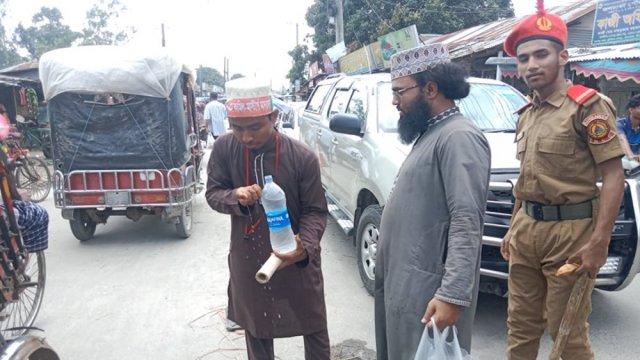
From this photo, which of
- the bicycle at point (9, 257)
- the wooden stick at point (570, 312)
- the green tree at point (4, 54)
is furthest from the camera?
the green tree at point (4, 54)

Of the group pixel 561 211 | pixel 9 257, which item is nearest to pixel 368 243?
pixel 561 211

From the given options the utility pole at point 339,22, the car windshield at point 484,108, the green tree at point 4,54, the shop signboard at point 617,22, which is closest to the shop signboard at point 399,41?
the utility pole at point 339,22

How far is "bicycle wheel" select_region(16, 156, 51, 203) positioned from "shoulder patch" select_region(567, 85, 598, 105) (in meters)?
8.50

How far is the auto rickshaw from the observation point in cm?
534

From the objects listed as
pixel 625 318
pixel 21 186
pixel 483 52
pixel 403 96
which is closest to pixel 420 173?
pixel 403 96

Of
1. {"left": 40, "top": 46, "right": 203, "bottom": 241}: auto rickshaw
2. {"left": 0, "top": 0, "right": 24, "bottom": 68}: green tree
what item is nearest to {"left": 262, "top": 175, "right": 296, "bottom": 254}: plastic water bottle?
{"left": 40, "top": 46, "right": 203, "bottom": 241}: auto rickshaw

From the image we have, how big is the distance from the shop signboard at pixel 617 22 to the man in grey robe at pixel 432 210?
793cm

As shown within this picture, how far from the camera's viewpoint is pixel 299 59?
27578mm

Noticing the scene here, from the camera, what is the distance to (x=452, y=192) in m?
1.71

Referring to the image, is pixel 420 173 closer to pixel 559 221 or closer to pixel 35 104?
pixel 559 221

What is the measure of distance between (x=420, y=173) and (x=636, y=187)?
219 cm

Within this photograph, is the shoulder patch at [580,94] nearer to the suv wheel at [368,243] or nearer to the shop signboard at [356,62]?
the suv wheel at [368,243]

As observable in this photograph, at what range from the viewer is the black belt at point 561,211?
7.72 feet

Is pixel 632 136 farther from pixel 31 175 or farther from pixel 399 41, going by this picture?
pixel 399 41
